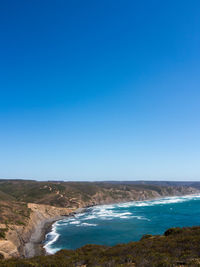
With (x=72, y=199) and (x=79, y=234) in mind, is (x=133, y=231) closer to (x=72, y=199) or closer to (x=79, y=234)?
(x=79, y=234)

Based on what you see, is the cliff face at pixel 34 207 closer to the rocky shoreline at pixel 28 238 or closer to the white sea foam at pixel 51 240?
the rocky shoreline at pixel 28 238

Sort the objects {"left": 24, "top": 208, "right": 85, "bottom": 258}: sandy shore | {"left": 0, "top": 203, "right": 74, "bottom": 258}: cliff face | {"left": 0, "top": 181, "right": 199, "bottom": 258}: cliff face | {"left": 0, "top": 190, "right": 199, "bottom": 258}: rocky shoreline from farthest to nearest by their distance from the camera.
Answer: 1. {"left": 0, "top": 181, "right": 199, "bottom": 258}: cliff face
2. {"left": 24, "top": 208, "right": 85, "bottom": 258}: sandy shore
3. {"left": 0, "top": 190, "right": 199, "bottom": 258}: rocky shoreline
4. {"left": 0, "top": 203, "right": 74, "bottom": 258}: cliff face

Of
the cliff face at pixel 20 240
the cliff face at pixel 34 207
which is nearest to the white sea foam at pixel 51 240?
the cliff face at pixel 34 207

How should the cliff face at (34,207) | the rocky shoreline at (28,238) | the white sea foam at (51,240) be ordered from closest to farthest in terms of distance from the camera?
the rocky shoreline at (28,238), the white sea foam at (51,240), the cliff face at (34,207)

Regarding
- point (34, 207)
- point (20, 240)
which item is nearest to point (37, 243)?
point (20, 240)

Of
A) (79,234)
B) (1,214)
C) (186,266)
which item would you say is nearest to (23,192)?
(1,214)

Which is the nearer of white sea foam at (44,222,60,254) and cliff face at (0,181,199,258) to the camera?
white sea foam at (44,222,60,254)

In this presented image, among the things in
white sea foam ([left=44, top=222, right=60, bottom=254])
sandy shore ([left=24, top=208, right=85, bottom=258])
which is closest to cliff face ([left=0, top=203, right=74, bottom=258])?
sandy shore ([left=24, top=208, right=85, bottom=258])

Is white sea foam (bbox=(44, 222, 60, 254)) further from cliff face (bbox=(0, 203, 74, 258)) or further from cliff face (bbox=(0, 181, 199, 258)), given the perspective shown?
cliff face (bbox=(0, 203, 74, 258))

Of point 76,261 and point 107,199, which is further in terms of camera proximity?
point 107,199

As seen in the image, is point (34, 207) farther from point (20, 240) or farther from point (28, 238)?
point (20, 240)

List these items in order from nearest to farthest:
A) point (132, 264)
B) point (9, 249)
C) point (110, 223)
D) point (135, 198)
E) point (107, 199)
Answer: point (132, 264) → point (9, 249) → point (110, 223) → point (107, 199) → point (135, 198)
